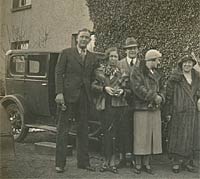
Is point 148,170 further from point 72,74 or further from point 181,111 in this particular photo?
point 72,74

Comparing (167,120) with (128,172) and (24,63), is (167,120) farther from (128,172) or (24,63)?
(24,63)

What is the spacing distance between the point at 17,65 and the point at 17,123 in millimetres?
502

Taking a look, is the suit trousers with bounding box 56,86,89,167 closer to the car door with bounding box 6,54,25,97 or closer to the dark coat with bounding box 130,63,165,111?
the dark coat with bounding box 130,63,165,111

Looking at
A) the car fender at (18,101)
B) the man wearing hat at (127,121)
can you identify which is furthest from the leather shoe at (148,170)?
the car fender at (18,101)

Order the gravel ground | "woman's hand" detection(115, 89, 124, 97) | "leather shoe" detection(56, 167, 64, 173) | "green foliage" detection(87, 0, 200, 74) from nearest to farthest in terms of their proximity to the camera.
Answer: the gravel ground, "leather shoe" detection(56, 167, 64, 173), "woman's hand" detection(115, 89, 124, 97), "green foliage" detection(87, 0, 200, 74)

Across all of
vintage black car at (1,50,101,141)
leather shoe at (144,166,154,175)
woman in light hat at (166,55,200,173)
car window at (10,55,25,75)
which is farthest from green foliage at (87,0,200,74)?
leather shoe at (144,166,154,175)

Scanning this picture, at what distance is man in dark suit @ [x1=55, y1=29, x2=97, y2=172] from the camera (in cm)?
291

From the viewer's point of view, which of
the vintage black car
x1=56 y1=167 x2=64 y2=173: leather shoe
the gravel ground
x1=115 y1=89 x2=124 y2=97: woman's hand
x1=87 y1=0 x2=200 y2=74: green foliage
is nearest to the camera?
the gravel ground

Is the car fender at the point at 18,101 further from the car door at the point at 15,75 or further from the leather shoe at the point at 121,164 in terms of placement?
the leather shoe at the point at 121,164

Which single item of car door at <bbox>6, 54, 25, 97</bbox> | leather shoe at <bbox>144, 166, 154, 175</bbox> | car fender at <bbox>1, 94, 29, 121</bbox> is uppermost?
car door at <bbox>6, 54, 25, 97</bbox>

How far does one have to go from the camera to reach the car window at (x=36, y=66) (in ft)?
11.1

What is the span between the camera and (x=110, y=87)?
9.75ft

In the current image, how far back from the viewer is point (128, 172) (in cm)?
294

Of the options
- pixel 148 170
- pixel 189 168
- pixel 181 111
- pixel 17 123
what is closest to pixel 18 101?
pixel 17 123
